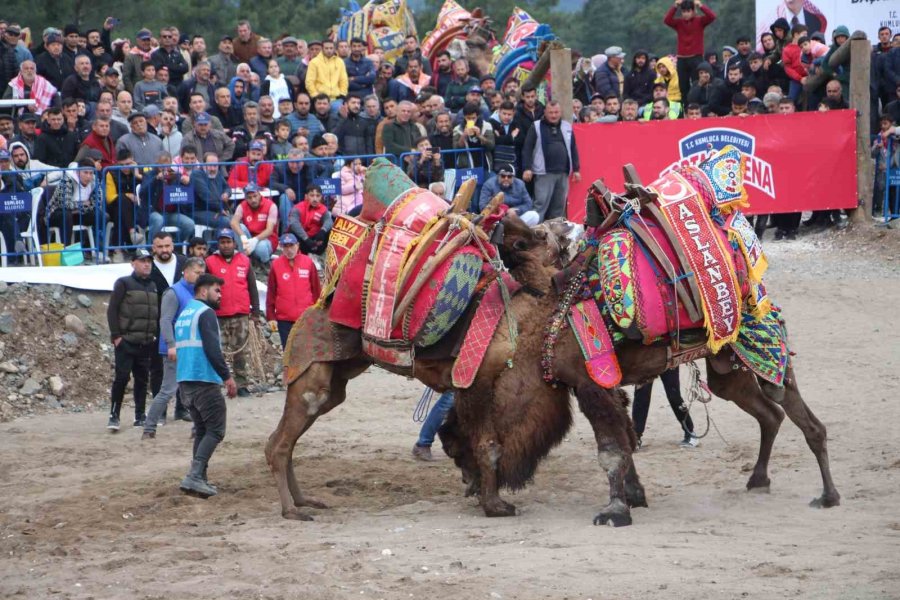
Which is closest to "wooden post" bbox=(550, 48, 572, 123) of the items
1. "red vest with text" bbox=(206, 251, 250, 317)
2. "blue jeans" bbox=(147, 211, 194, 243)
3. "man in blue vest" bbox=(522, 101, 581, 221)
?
"man in blue vest" bbox=(522, 101, 581, 221)

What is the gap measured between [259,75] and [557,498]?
34.9ft

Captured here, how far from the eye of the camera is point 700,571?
7.02 meters

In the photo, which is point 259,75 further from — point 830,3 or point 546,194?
point 830,3

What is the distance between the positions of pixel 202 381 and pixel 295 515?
1.27m

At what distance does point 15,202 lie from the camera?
531 inches

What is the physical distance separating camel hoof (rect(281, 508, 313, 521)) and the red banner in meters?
7.45

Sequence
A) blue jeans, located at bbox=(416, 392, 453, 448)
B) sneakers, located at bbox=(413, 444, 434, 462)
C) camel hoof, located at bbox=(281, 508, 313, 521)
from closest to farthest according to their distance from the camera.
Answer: camel hoof, located at bbox=(281, 508, 313, 521), blue jeans, located at bbox=(416, 392, 453, 448), sneakers, located at bbox=(413, 444, 434, 462)

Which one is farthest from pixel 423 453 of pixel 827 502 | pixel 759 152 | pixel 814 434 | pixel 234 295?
pixel 759 152

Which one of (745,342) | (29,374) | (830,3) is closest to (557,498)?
(745,342)

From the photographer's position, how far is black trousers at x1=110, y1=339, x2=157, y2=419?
38.7 feet

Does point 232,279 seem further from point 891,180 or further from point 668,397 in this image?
point 891,180

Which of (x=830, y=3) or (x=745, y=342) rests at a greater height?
(x=830, y=3)

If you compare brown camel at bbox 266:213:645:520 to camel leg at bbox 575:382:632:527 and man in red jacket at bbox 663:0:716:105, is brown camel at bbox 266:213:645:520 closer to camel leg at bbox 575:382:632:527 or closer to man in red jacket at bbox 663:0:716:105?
camel leg at bbox 575:382:632:527

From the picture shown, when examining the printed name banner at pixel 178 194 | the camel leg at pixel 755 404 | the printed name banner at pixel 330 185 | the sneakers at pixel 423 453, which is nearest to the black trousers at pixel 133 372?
the printed name banner at pixel 178 194
